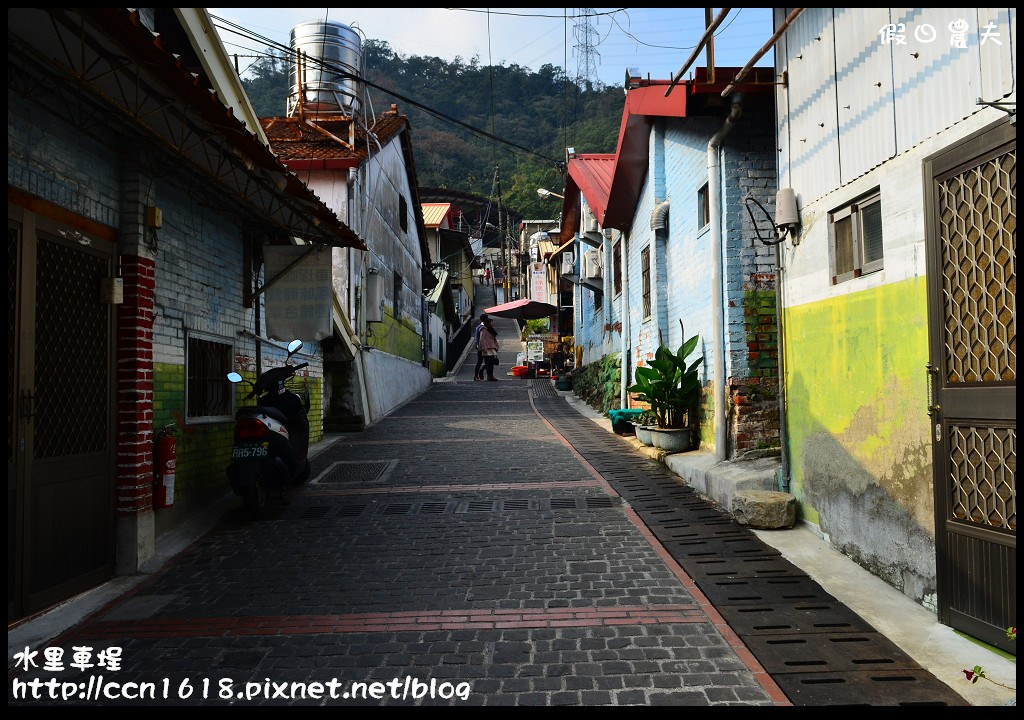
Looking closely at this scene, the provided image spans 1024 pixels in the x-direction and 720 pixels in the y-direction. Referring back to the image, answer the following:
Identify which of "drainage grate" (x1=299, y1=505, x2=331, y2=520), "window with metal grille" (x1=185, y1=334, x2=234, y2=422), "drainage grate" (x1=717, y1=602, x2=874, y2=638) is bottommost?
"drainage grate" (x1=717, y1=602, x2=874, y2=638)

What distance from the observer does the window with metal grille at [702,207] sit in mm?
9555

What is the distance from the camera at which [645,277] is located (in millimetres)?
12906

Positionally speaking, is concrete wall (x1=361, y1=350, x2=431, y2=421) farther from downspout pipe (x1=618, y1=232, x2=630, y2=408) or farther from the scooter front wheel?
the scooter front wheel

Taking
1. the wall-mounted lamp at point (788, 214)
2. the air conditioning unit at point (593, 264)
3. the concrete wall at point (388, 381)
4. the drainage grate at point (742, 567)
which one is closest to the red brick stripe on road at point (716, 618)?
the drainage grate at point (742, 567)

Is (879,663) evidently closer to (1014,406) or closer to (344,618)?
(1014,406)

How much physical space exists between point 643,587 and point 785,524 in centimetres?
215

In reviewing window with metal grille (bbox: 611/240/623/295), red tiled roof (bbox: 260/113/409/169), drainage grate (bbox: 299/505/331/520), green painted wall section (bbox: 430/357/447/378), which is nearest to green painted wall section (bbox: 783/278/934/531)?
drainage grate (bbox: 299/505/331/520)

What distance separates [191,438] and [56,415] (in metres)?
2.10

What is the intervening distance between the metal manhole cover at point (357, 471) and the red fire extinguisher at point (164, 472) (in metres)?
2.94

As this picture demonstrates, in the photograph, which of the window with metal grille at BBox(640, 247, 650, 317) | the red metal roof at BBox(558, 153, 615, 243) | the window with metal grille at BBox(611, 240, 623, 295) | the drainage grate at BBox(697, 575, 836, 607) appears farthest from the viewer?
the window with metal grille at BBox(611, 240, 623, 295)

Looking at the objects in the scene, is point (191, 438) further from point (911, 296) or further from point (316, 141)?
point (316, 141)

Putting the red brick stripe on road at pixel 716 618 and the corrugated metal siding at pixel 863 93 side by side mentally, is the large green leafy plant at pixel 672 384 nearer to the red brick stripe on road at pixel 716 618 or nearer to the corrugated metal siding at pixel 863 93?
the red brick stripe on road at pixel 716 618

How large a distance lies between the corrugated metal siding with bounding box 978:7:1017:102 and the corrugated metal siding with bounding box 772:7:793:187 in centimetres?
265

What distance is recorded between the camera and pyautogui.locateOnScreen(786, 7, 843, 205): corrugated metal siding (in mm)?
5797
